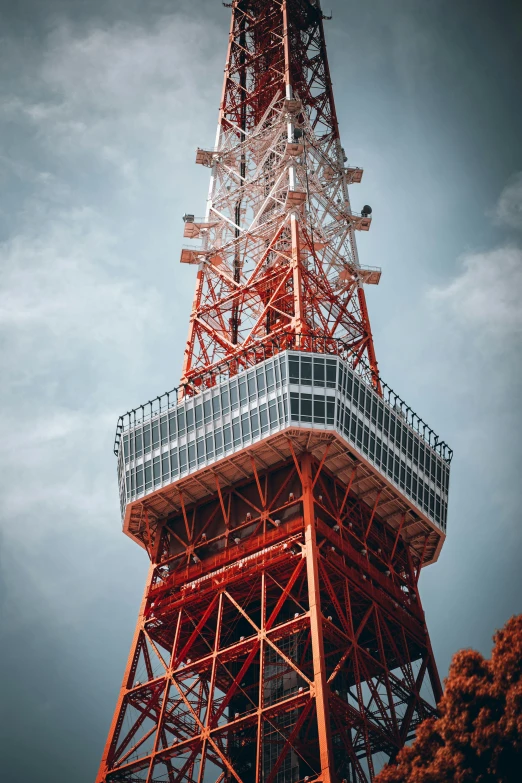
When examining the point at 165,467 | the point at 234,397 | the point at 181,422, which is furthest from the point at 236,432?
the point at 165,467

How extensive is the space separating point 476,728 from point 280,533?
27.4 m

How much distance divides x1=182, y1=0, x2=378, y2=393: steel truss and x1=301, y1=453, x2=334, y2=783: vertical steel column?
991 cm

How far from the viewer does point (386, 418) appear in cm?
7056

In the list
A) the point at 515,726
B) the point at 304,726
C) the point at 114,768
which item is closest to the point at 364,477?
the point at 304,726

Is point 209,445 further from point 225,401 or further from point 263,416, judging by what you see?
point 263,416

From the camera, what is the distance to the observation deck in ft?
217

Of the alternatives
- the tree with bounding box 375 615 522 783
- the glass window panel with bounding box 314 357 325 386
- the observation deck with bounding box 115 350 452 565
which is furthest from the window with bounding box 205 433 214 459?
the tree with bounding box 375 615 522 783

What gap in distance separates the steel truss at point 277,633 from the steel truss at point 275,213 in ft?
33.7

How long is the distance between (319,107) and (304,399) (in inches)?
1440

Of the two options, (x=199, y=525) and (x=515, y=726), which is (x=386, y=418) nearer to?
(x=199, y=525)

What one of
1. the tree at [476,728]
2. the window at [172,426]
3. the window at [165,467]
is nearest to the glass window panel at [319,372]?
the window at [172,426]

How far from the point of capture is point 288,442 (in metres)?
66.0

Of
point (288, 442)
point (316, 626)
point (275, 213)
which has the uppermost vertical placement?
point (275, 213)

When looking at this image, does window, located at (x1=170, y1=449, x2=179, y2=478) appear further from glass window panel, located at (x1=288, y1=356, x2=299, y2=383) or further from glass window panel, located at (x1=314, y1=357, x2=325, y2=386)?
glass window panel, located at (x1=314, y1=357, x2=325, y2=386)
